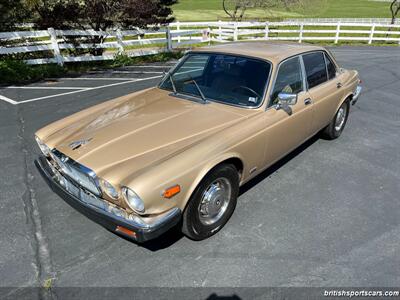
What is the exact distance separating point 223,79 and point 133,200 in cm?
200

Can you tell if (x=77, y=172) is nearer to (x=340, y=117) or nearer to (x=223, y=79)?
(x=223, y=79)

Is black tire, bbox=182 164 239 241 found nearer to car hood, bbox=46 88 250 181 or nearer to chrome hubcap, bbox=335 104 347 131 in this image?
car hood, bbox=46 88 250 181

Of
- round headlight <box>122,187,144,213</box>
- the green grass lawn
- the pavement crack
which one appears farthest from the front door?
the green grass lawn

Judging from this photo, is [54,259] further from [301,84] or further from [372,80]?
[372,80]

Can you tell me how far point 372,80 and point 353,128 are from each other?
192 inches

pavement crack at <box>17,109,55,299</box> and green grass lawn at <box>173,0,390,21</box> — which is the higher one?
green grass lawn at <box>173,0,390,21</box>

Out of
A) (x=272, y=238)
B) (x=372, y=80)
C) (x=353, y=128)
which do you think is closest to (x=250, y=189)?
A: (x=272, y=238)

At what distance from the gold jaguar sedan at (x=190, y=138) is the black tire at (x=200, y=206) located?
0.01 meters

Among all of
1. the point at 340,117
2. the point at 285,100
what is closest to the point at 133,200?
the point at 285,100

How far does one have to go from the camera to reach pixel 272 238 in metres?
3.28

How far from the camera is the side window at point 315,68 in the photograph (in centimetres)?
434

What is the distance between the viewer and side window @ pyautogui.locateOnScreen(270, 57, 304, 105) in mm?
3678

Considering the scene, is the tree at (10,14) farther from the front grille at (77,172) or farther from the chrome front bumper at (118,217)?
the chrome front bumper at (118,217)

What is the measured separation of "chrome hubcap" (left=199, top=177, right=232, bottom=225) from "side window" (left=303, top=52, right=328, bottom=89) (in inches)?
80.8
